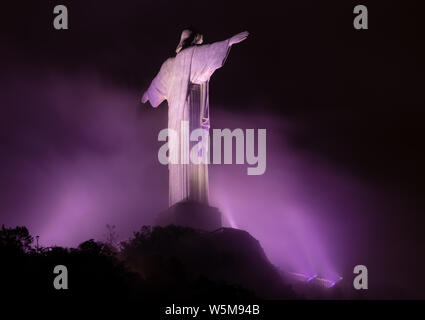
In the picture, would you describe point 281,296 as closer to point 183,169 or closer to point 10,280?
point 183,169

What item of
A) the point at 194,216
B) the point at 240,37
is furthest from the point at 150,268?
the point at 240,37

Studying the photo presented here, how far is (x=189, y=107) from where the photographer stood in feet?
97.0

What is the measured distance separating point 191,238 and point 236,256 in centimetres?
175

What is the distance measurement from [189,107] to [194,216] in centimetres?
487

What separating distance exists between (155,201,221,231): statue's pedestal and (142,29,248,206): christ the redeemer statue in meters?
0.53

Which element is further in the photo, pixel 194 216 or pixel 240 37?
pixel 194 216

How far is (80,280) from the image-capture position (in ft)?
63.0

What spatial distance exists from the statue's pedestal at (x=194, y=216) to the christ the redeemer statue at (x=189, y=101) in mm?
529

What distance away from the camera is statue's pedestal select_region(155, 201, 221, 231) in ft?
90.7

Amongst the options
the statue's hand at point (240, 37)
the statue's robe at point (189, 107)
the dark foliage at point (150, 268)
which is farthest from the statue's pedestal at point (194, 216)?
the statue's hand at point (240, 37)

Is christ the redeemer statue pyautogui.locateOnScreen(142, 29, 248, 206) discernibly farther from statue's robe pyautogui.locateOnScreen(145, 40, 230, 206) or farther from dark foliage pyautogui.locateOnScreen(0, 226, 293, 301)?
dark foliage pyautogui.locateOnScreen(0, 226, 293, 301)

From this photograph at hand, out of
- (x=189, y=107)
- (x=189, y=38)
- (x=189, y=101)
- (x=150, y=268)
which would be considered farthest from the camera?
(x=189, y=38)

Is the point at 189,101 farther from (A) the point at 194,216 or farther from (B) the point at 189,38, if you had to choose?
(A) the point at 194,216
